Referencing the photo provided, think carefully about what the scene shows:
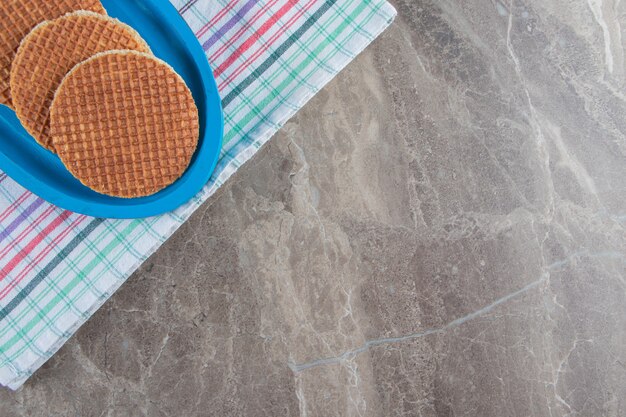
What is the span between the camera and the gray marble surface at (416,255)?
125 cm

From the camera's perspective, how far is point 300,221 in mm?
1259

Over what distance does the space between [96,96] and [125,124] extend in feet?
0.22

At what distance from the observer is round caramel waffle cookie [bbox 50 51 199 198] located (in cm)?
102

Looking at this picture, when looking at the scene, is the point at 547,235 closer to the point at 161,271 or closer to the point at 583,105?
the point at 583,105

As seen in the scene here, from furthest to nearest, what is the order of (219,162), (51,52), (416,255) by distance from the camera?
1. (416,255)
2. (219,162)
3. (51,52)

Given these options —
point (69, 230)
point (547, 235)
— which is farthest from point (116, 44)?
point (547, 235)

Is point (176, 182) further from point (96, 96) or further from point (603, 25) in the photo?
point (603, 25)

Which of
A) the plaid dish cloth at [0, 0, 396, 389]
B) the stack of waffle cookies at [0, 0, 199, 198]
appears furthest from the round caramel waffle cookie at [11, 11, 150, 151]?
the plaid dish cloth at [0, 0, 396, 389]

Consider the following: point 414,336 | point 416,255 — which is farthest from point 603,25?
point 414,336

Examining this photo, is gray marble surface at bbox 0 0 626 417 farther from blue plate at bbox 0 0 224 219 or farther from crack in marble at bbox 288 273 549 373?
blue plate at bbox 0 0 224 219

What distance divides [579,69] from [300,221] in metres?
0.70

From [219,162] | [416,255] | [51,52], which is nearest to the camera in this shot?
[51,52]

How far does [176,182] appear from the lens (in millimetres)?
1086

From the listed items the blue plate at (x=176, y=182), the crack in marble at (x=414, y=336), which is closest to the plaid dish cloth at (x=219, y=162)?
the blue plate at (x=176, y=182)
